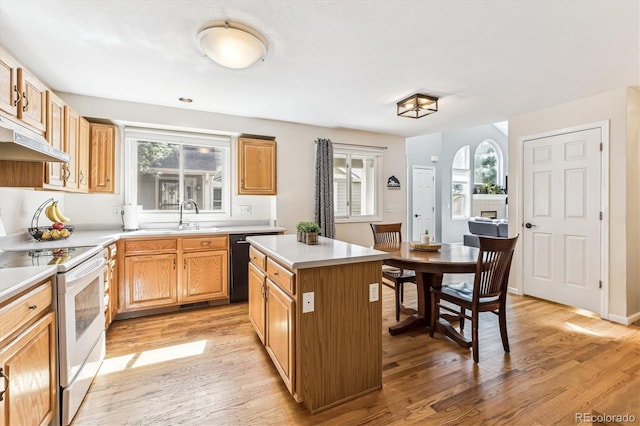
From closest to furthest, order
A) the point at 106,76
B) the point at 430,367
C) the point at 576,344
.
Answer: the point at 430,367, the point at 576,344, the point at 106,76

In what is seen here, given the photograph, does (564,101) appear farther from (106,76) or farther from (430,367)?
(106,76)

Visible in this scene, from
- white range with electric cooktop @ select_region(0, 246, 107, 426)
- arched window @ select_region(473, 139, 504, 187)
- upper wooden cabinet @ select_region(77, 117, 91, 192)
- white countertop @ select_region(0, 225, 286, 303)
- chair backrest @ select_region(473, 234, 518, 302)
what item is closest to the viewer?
white countertop @ select_region(0, 225, 286, 303)

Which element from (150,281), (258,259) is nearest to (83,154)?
(150,281)

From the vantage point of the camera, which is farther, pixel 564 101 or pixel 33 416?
pixel 564 101

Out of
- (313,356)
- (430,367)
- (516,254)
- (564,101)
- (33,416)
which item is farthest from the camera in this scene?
(516,254)

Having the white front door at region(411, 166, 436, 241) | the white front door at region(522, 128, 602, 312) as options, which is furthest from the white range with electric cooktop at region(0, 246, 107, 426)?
the white front door at region(411, 166, 436, 241)

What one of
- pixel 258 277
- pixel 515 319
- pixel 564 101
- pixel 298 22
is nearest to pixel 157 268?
pixel 258 277

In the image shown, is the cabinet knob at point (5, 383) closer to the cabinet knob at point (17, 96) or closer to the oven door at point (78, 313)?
the oven door at point (78, 313)

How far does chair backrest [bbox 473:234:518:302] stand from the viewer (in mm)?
2156

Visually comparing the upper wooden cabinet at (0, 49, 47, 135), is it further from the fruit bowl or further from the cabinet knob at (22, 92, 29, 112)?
the fruit bowl

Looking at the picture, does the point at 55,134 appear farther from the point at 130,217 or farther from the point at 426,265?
the point at 426,265

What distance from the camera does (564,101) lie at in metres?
3.29

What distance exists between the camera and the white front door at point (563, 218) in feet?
10.4

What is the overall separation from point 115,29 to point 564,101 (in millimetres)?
4294
